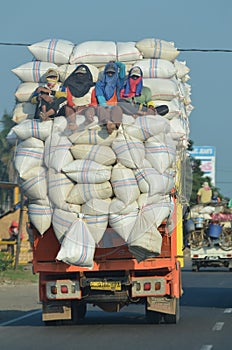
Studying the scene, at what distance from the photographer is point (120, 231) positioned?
14.5 meters

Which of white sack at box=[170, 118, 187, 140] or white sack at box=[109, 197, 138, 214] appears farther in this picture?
white sack at box=[170, 118, 187, 140]

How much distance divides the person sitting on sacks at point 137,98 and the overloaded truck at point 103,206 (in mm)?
145

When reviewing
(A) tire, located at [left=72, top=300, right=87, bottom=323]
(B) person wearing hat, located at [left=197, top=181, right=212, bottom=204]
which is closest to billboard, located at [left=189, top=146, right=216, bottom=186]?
(B) person wearing hat, located at [left=197, top=181, right=212, bottom=204]

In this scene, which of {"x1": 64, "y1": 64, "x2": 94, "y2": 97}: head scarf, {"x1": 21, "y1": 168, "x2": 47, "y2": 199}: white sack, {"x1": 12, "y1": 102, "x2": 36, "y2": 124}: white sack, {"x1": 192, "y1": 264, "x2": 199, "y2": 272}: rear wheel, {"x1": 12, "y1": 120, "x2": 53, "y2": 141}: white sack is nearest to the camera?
{"x1": 21, "y1": 168, "x2": 47, "y2": 199}: white sack

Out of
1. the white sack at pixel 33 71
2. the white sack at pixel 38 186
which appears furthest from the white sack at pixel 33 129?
the white sack at pixel 33 71

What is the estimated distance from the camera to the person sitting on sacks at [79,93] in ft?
48.2

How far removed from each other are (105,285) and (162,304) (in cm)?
117

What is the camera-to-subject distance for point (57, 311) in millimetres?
16438

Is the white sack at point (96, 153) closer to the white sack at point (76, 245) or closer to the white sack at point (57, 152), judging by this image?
the white sack at point (57, 152)

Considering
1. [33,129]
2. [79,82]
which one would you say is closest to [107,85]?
[79,82]

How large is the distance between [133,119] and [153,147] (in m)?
0.52

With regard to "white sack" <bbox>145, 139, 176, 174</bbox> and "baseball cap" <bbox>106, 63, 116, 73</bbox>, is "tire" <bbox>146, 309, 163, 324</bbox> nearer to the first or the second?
"white sack" <bbox>145, 139, 176, 174</bbox>

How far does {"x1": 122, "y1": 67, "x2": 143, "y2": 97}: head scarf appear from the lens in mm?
15320

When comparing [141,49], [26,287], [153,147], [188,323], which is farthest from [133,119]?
[26,287]
